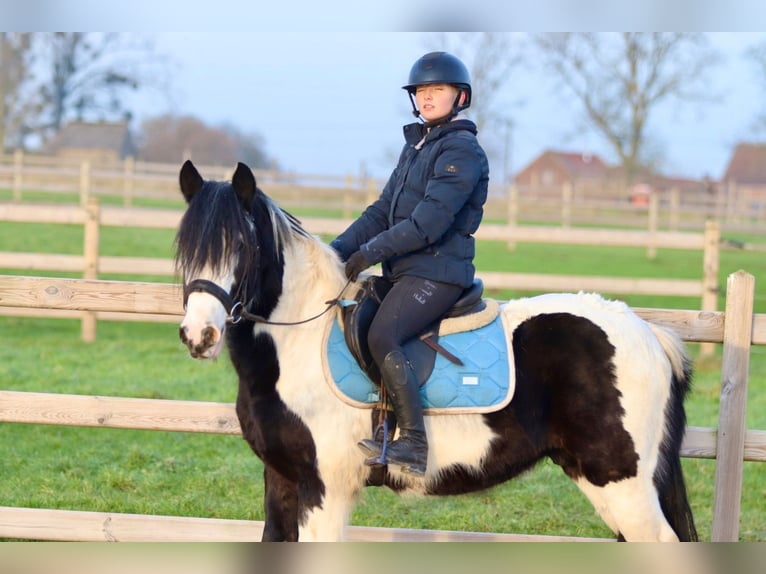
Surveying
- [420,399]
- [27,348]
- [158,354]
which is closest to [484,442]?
[420,399]

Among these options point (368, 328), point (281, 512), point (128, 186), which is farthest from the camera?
point (128, 186)

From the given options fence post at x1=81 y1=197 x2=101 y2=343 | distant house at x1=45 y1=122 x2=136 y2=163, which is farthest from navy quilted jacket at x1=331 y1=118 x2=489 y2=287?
distant house at x1=45 y1=122 x2=136 y2=163

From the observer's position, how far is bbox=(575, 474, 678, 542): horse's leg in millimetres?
3717

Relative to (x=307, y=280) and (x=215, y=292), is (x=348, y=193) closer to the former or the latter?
(x=307, y=280)

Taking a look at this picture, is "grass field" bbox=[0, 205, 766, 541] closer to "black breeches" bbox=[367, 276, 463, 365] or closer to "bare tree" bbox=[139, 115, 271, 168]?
"black breeches" bbox=[367, 276, 463, 365]

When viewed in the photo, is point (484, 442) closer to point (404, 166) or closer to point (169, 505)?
point (404, 166)

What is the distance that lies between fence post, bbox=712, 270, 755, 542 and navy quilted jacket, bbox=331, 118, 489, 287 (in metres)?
1.59

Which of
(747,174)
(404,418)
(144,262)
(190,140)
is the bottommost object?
(404,418)

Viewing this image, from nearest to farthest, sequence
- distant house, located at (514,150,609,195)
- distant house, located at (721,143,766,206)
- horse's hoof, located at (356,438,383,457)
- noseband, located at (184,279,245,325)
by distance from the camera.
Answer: noseband, located at (184,279,245,325) → horse's hoof, located at (356,438,383,457) → distant house, located at (721,143,766,206) → distant house, located at (514,150,609,195)

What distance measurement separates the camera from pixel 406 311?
3629 millimetres

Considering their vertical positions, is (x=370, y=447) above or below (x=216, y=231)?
below

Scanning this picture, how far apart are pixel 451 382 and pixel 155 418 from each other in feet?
5.99

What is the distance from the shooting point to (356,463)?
12.0 ft

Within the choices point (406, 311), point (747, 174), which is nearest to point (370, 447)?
point (406, 311)
